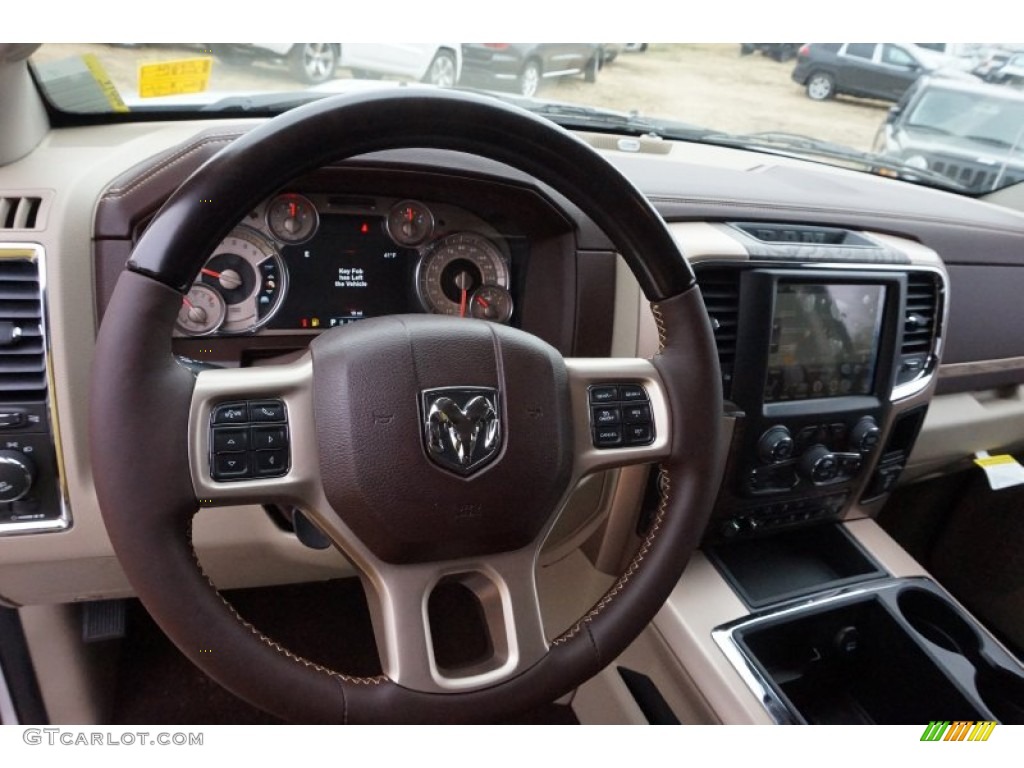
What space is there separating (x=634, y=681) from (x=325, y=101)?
1.17 metres

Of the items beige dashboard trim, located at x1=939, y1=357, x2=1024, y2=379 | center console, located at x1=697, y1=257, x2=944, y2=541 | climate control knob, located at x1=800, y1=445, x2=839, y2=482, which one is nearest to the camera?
center console, located at x1=697, y1=257, x2=944, y2=541

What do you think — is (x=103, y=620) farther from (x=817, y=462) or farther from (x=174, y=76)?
(x=817, y=462)

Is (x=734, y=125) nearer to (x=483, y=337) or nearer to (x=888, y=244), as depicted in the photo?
(x=888, y=244)

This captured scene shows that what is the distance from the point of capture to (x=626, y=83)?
1599 mm

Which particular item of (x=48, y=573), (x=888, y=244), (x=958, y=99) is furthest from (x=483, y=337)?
(x=958, y=99)

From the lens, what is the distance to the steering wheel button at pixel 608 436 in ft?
3.15

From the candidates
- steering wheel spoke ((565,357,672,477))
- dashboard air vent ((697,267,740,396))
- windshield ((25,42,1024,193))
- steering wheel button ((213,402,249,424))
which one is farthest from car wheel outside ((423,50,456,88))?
steering wheel button ((213,402,249,424))

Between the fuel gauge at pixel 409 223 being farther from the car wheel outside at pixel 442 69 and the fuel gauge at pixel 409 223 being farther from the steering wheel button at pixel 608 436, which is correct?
the steering wheel button at pixel 608 436

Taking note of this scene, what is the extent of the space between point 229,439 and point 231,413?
3cm

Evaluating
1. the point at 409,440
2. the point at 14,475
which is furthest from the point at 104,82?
the point at 409,440

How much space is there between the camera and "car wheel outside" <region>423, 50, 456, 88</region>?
54.6 inches

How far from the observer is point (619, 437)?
964 millimetres

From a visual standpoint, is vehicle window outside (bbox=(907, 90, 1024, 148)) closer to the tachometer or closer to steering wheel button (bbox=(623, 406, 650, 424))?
steering wheel button (bbox=(623, 406, 650, 424))

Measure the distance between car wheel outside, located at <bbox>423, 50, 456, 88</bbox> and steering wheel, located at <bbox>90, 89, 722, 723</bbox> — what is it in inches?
24.2
